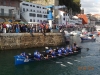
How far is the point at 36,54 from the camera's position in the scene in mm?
31484

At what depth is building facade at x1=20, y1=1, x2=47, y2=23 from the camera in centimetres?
7325

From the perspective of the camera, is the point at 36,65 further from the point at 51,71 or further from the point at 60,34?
the point at 60,34

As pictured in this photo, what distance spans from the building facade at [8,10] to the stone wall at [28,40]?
15.1 m

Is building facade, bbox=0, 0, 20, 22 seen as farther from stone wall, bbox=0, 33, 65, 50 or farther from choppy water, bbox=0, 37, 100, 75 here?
choppy water, bbox=0, 37, 100, 75

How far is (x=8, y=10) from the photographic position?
56656 mm

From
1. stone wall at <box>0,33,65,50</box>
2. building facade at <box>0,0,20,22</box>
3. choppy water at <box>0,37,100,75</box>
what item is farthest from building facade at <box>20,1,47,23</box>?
choppy water at <box>0,37,100,75</box>

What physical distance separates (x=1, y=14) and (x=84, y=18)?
94.8 m

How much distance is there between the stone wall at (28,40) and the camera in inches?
1507

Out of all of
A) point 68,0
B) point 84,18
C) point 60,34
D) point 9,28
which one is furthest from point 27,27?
point 84,18

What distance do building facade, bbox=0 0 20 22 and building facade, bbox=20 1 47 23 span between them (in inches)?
521

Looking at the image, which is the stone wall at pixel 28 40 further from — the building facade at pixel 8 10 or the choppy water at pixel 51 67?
the building facade at pixel 8 10

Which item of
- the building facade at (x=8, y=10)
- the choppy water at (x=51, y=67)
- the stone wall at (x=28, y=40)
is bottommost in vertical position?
the choppy water at (x=51, y=67)

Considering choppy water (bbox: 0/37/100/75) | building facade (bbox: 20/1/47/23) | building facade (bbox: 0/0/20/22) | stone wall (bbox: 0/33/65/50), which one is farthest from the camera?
building facade (bbox: 20/1/47/23)

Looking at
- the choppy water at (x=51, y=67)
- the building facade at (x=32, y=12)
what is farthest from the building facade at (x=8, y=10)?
the choppy water at (x=51, y=67)
